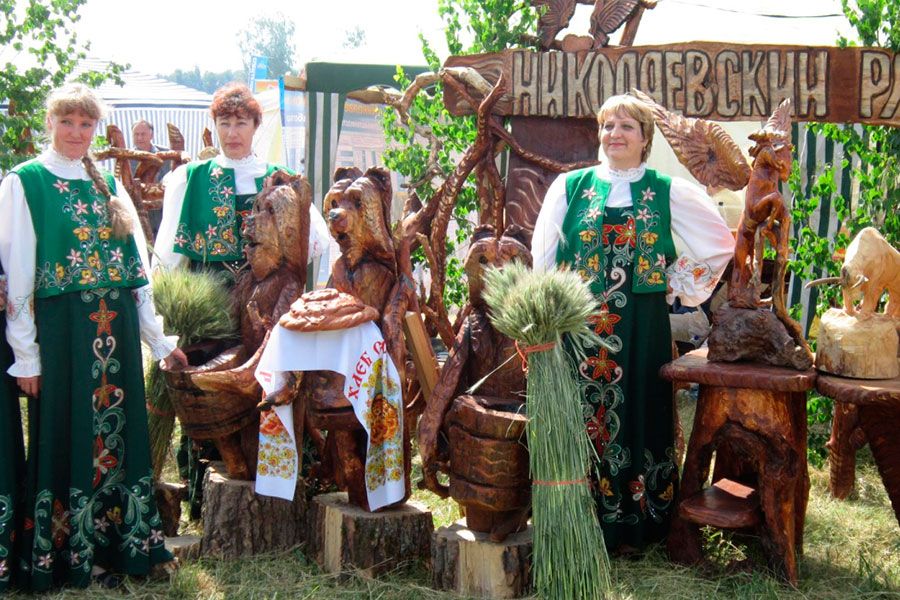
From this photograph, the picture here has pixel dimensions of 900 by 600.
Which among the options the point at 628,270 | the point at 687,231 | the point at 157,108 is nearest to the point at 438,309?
the point at 628,270

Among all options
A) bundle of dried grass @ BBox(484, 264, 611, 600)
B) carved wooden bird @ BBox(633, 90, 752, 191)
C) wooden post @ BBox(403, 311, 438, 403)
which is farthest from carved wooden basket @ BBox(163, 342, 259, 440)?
carved wooden bird @ BBox(633, 90, 752, 191)

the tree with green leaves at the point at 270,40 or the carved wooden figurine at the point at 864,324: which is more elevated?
the tree with green leaves at the point at 270,40

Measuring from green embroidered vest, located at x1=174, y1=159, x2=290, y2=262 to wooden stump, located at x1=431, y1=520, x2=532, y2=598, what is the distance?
64.8 inches

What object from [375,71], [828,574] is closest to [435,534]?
[828,574]

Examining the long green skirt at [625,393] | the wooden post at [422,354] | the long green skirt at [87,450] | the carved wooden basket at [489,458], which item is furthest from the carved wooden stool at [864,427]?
the long green skirt at [87,450]

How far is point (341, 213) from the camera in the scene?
3785 millimetres

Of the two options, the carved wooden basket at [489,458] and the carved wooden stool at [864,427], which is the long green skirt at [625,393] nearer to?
the carved wooden basket at [489,458]

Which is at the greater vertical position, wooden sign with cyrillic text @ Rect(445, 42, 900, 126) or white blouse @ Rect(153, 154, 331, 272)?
wooden sign with cyrillic text @ Rect(445, 42, 900, 126)

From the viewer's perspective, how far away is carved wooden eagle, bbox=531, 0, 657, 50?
4.91 metres

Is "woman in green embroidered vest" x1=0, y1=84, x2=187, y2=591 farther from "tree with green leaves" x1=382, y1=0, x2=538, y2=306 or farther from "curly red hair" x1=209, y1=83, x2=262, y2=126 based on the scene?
"tree with green leaves" x1=382, y1=0, x2=538, y2=306

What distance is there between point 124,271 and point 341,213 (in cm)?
85

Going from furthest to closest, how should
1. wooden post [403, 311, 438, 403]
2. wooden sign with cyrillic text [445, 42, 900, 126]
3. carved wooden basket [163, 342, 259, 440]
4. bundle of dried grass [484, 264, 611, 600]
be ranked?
1. wooden sign with cyrillic text [445, 42, 900, 126]
2. carved wooden basket [163, 342, 259, 440]
3. wooden post [403, 311, 438, 403]
4. bundle of dried grass [484, 264, 611, 600]

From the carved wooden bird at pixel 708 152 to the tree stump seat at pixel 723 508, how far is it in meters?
1.20

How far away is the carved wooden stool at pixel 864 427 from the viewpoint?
11.0 feet
